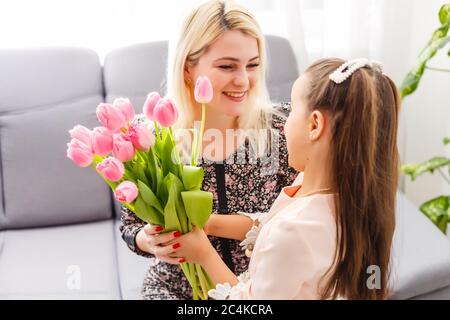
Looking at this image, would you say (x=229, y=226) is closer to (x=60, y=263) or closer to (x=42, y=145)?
(x=60, y=263)

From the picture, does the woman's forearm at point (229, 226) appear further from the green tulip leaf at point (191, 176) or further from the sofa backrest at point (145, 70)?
the sofa backrest at point (145, 70)

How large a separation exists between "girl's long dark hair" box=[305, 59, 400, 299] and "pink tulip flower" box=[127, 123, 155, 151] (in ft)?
0.54

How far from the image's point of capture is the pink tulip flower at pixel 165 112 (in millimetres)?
612

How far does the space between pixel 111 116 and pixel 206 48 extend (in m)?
0.24

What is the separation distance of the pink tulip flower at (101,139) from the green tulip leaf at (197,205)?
0.11 meters

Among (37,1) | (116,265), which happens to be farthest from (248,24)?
(37,1)

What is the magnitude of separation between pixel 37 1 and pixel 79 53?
0.19 m

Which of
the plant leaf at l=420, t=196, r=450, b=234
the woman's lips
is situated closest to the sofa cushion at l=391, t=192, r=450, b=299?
the plant leaf at l=420, t=196, r=450, b=234

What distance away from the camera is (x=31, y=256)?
1.31 meters

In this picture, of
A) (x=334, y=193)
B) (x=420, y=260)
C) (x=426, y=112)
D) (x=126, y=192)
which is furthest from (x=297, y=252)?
(x=426, y=112)

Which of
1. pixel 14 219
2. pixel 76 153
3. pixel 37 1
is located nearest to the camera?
pixel 76 153

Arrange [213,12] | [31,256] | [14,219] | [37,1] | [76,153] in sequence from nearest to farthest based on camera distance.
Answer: [76,153], [213,12], [31,256], [14,219], [37,1]
